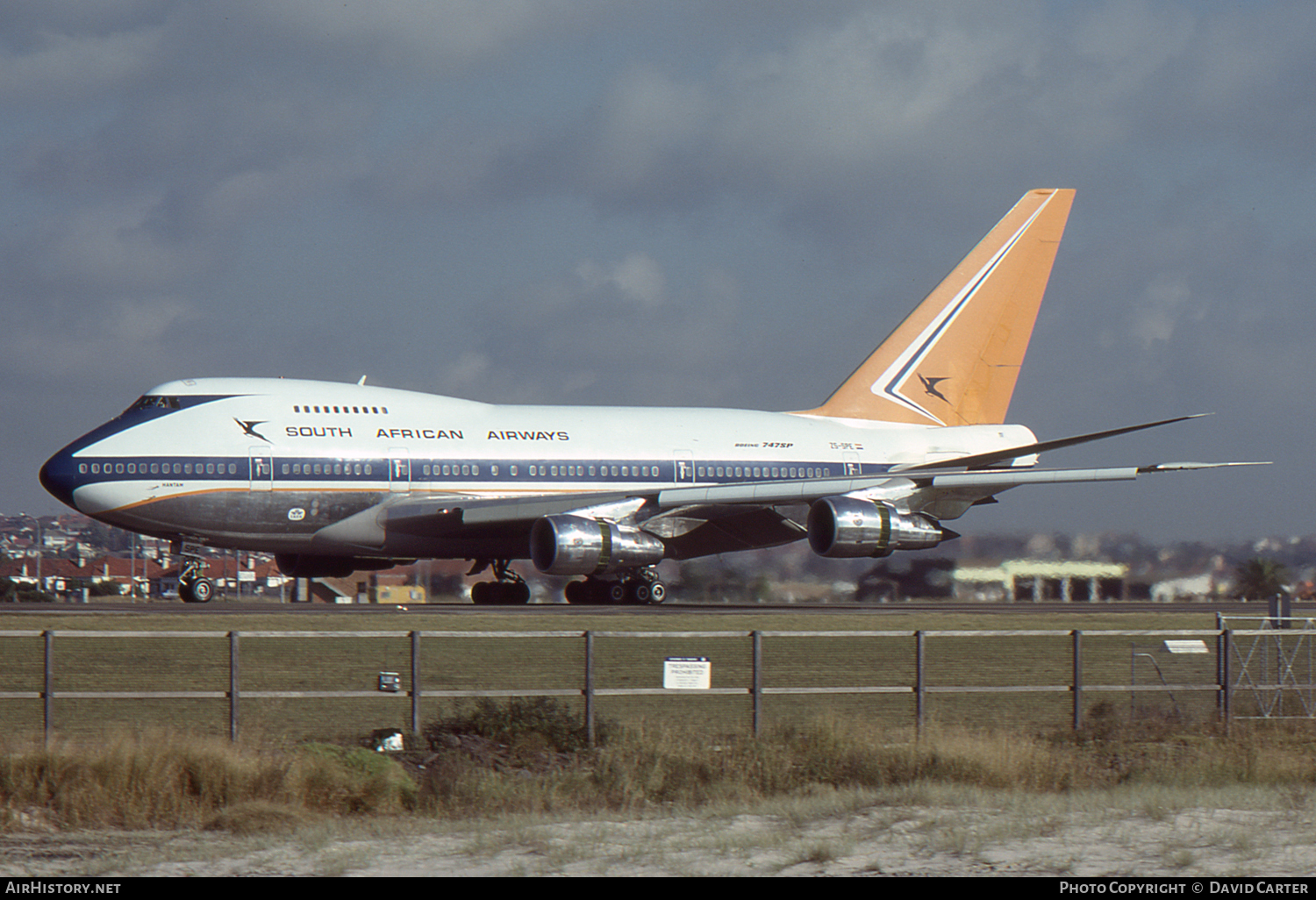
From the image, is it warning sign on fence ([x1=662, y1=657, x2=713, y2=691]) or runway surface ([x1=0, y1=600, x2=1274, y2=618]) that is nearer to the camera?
warning sign on fence ([x1=662, y1=657, x2=713, y2=691])

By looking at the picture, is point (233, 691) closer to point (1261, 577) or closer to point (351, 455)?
point (351, 455)

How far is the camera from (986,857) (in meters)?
11.0

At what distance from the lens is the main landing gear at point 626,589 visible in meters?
37.8

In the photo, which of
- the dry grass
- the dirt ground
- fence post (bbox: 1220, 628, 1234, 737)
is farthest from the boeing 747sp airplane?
the dirt ground

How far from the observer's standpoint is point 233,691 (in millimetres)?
15828

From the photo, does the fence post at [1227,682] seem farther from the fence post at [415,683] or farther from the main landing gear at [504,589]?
the main landing gear at [504,589]

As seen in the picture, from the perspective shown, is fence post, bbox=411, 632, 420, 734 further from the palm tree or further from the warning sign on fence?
the palm tree

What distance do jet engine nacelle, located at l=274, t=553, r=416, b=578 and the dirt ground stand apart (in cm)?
2599

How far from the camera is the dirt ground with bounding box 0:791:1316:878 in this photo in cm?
1056

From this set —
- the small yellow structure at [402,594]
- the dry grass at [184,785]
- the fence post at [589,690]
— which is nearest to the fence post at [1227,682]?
the fence post at [589,690]

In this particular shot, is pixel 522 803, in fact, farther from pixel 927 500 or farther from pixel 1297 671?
pixel 927 500

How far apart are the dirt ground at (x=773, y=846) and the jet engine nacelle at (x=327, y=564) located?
2599 centimetres

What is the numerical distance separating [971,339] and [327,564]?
1914 centimetres

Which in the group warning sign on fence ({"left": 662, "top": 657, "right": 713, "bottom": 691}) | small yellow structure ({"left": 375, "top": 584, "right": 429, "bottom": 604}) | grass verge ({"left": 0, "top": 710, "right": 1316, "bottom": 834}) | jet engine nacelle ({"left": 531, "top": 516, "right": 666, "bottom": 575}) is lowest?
grass verge ({"left": 0, "top": 710, "right": 1316, "bottom": 834})
